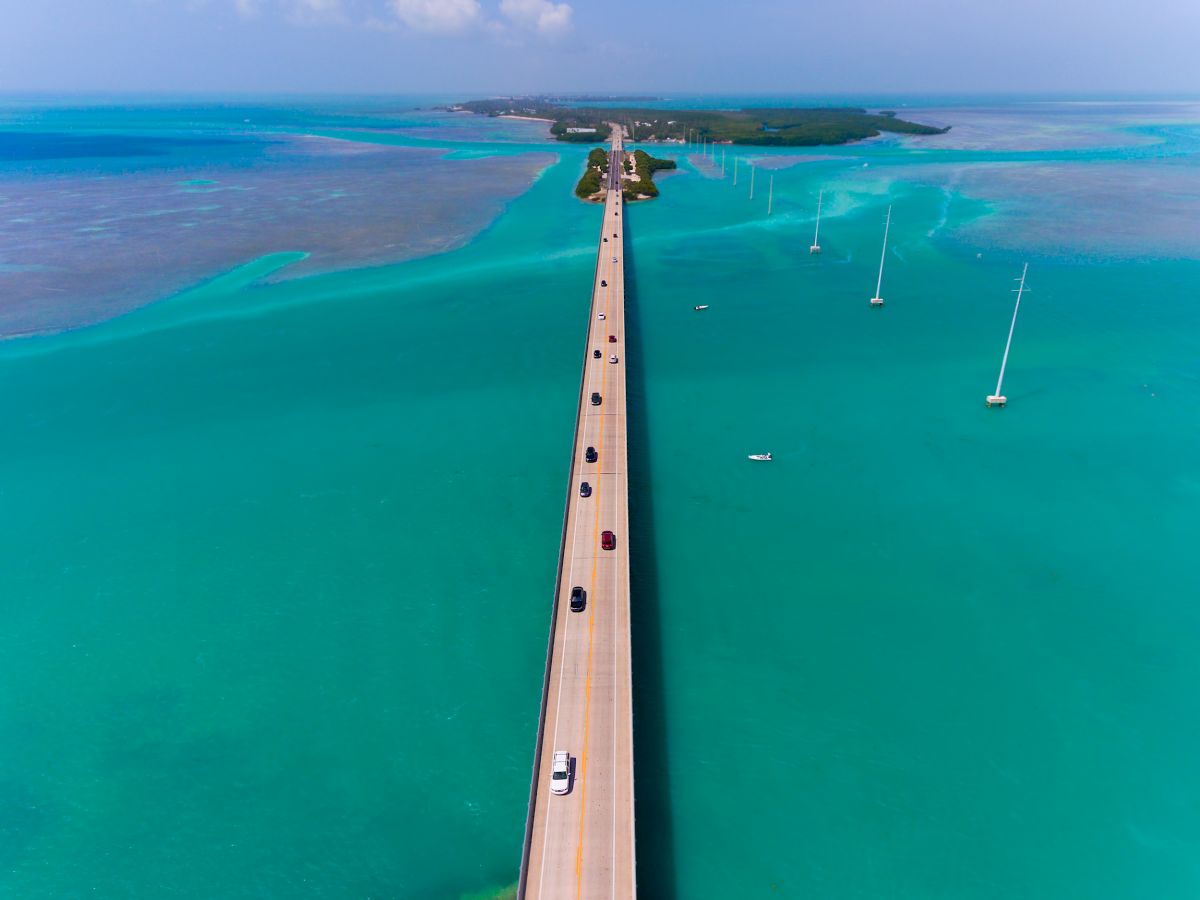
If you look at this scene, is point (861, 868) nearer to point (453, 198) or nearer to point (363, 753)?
point (363, 753)

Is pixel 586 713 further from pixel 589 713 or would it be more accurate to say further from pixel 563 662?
pixel 563 662

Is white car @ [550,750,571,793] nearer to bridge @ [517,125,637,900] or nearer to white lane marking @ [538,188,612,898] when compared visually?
bridge @ [517,125,637,900]

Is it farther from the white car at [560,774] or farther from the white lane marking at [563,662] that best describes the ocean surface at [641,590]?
the white car at [560,774]

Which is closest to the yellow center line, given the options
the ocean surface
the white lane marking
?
the white lane marking

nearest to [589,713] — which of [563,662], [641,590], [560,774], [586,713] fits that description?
[586,713]

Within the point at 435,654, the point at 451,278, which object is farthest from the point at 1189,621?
the point at 451,278

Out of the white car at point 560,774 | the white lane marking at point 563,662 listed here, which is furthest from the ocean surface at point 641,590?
the white car at point 560,774
